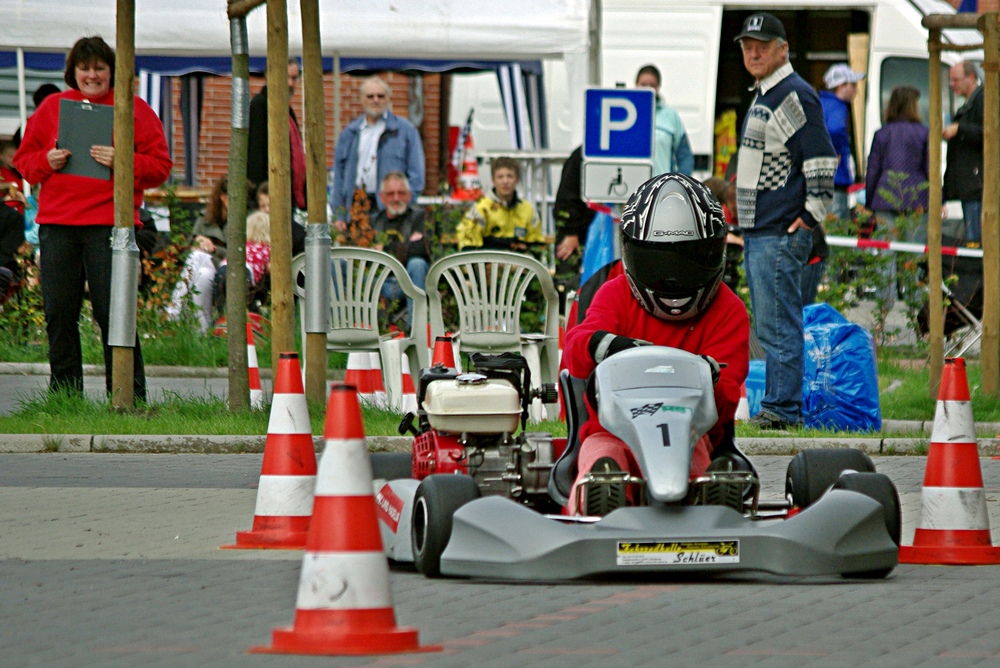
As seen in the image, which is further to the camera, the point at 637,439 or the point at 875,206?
the point at 875,206

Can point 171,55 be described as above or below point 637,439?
above

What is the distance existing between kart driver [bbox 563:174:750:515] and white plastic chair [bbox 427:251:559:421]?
5737 millimetres

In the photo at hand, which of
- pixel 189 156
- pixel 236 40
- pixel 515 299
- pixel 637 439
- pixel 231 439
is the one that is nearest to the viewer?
pixel 637 439

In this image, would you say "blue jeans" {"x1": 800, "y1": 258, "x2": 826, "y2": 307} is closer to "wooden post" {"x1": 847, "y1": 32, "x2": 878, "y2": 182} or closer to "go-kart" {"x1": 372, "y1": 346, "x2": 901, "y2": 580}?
"go-kart" {"x1": 372, "y1": 346, "x2": 901, "y2": 580}

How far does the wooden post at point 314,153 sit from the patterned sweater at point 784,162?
8.66ft

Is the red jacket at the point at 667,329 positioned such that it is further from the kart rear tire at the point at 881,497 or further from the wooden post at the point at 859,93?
the wooden post at the point at 859,93

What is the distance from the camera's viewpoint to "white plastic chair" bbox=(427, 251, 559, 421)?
13039 millimetres

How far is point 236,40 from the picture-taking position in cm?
1161

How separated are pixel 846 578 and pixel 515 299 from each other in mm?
7240

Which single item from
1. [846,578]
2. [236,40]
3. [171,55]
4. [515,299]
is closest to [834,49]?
[171,55]

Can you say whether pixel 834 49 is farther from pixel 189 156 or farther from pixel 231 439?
pixel 231 439

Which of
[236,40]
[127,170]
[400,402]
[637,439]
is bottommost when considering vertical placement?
[400,402]

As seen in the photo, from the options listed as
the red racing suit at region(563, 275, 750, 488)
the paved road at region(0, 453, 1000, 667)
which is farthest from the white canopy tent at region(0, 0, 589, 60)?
the red racing suit at region(563, 275, 750, 488)

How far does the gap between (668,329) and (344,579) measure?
8.27 feet
